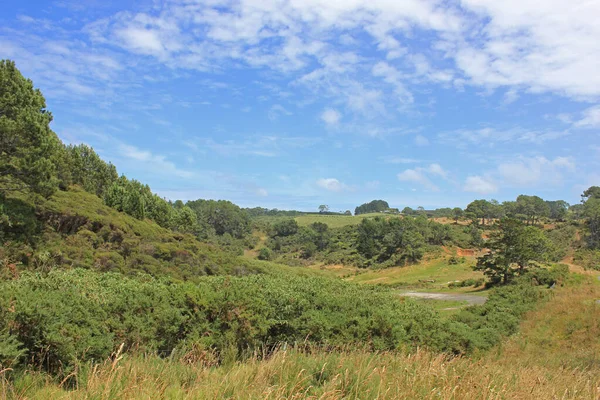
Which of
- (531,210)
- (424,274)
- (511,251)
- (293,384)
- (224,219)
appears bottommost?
(424,274)

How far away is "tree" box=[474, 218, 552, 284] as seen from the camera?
3244 centimetres

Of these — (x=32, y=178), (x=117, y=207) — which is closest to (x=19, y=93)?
(x=32, y=178)

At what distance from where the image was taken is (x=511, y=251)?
108ft

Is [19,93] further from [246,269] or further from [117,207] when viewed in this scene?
Answer: [117,207]

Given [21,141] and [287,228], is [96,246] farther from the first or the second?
[287,228]

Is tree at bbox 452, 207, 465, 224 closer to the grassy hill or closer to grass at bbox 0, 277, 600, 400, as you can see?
the grassy hill

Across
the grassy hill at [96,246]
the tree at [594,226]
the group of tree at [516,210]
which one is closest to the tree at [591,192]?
the group of tree at [516,210]

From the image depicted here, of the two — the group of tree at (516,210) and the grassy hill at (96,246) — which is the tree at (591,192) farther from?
the grassy hill at (96,246)

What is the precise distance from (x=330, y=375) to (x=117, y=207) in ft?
127

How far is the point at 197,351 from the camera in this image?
5.62 m

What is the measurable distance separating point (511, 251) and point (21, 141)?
34.5 meters

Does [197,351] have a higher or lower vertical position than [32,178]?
lower

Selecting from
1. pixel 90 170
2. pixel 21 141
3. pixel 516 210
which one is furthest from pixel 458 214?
pixel 21 141

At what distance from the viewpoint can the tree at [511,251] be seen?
32438 millimetres
